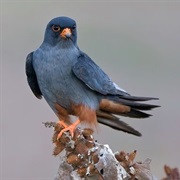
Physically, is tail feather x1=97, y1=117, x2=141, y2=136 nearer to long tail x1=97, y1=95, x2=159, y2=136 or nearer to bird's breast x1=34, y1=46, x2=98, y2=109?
long tail x1=97, y1=95, x2=159, y2=136

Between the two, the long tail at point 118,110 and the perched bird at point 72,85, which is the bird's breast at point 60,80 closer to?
the perched bird at point 72,85

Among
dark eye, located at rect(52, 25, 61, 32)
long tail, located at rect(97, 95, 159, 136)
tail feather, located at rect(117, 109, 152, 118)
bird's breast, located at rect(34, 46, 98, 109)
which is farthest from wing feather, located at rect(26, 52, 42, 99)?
tail feather, located at rect(117, 109, 152, 118)

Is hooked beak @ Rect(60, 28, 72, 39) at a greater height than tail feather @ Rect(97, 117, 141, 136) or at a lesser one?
greater

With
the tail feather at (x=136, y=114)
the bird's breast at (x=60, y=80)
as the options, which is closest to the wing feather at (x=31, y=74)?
the bird's breast at (x=60, y=80)

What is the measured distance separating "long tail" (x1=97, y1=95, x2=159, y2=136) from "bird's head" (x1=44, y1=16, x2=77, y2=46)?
0.62 meters

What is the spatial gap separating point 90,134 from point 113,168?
0.62 metres

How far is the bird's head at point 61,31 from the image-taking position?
4.24 metres

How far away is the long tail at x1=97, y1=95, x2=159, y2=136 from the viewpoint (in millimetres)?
4359

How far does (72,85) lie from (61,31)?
1.55 ft

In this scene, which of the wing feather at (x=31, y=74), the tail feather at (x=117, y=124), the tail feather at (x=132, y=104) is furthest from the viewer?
the wing feather at (x=31, y=74)

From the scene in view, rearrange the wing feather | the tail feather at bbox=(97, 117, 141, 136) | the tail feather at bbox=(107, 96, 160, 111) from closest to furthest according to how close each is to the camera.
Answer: the tail feather at bbox=(107, 96, 160, 111) < the tail feather at bbox=(97, 117, 141, 136) < the wing feather

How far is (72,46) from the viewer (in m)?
4.49

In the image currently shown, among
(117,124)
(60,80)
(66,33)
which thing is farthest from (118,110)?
(66,33)

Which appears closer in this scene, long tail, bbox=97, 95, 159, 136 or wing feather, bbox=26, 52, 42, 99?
long tail, bbox=97, 95, 159, 136
